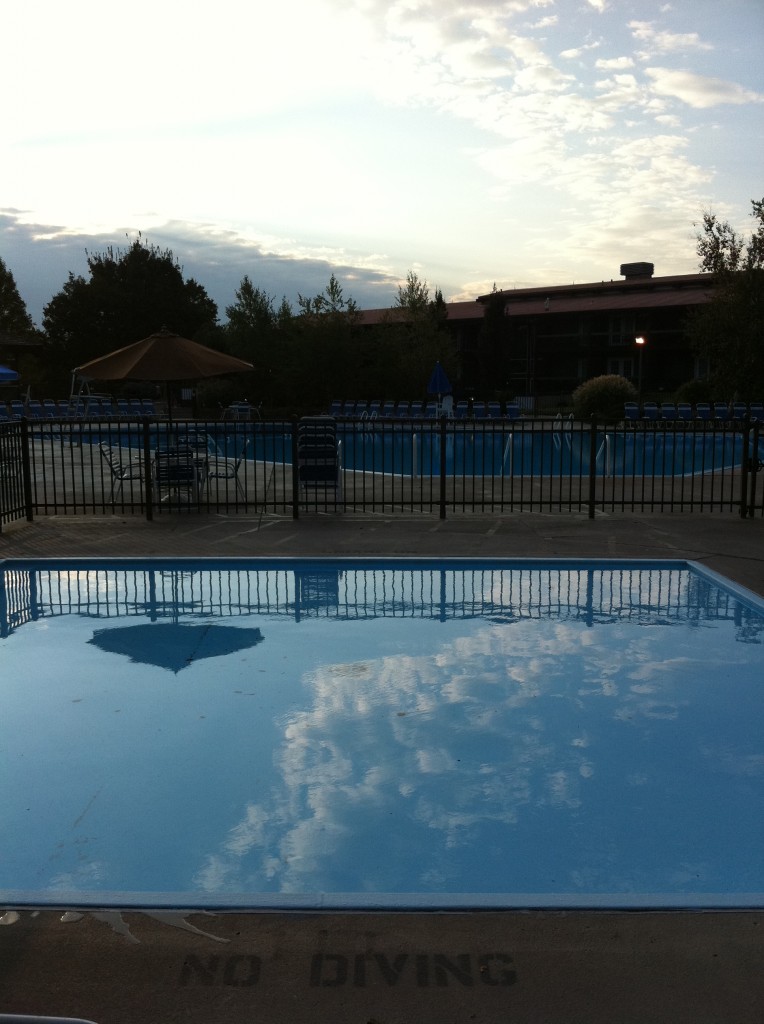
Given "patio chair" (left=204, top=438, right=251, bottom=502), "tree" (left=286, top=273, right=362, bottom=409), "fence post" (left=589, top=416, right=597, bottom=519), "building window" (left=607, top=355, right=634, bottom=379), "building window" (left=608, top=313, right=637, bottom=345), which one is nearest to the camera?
"fence post" (left=589, top=416, right=597, bottom=519)

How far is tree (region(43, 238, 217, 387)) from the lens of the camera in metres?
59.3

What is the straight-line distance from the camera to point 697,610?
850 centimetres

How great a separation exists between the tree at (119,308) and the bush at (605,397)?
31.0 m

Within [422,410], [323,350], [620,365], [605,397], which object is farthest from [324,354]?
[620,365]

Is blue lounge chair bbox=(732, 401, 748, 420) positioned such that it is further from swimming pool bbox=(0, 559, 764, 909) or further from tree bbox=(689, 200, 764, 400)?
swimming pool bbox=(0, 559, 764, 909)

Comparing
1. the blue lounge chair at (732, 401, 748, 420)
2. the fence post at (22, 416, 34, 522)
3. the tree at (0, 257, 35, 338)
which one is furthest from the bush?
the tree at (0, 257, 35, 338)

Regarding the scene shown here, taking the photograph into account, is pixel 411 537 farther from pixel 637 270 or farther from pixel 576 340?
pixel 637 270

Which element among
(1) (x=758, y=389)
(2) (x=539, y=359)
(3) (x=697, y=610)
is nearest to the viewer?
(3) (x=697, y=610)

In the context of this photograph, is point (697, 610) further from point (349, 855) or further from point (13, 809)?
point (13, 809)

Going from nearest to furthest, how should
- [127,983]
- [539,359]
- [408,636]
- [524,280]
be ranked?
[127,983], [408,636], [539,359], [524,280]

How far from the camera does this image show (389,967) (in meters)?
3.06

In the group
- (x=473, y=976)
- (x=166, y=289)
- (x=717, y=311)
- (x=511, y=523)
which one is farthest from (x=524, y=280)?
(x=473, y=976)

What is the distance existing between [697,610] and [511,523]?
429 cm

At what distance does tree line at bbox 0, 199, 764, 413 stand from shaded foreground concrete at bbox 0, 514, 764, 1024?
1240 inches
